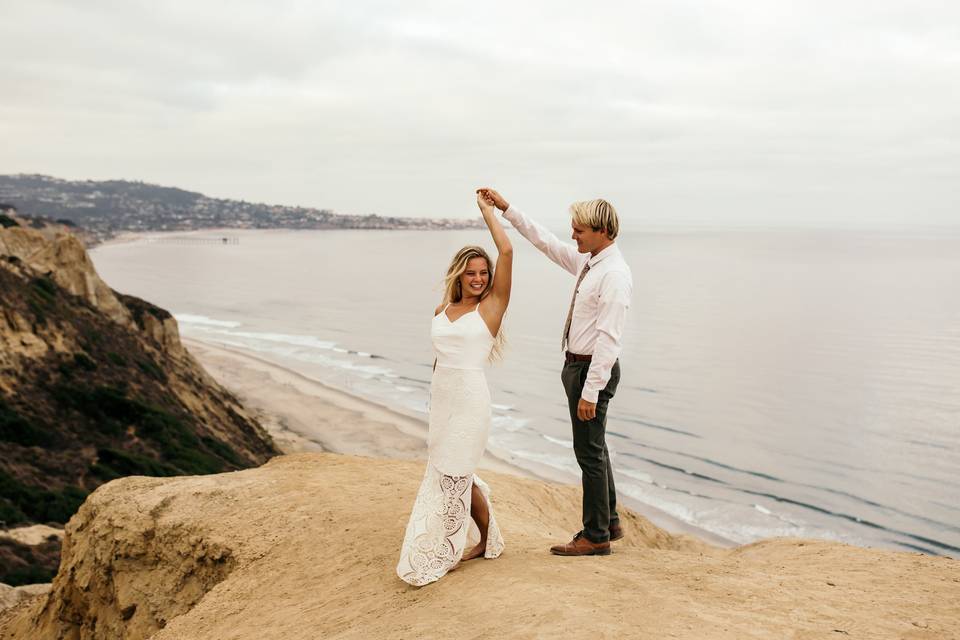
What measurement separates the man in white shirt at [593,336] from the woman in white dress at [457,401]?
0.58m

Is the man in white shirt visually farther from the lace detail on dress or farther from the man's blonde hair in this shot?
the lace detail on dress

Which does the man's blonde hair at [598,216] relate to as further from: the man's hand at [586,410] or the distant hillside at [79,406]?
the distant hillside at [79,406]

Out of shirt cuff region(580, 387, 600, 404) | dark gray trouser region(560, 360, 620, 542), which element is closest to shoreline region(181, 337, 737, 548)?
dark gray trouser region(560, 360, 620, 542)

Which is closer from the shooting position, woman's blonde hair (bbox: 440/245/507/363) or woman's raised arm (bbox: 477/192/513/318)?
woman's raised arm (bbox: 477/192/513/318)

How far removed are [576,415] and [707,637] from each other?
5.96ft

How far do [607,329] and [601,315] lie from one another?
0.39 feet

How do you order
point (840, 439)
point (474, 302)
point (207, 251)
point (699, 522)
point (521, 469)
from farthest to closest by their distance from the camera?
point (207, 251)
point (840, 439)
point (521, 469)
point (699, 522)
point (474, 302)

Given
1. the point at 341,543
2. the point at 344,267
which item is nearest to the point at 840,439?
the point at 341,543

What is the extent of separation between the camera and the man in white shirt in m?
5.40

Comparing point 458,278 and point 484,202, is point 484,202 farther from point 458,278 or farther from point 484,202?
point 458,278

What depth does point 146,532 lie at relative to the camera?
8.17 meters

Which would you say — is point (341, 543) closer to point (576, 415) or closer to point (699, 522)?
point (576, 415)

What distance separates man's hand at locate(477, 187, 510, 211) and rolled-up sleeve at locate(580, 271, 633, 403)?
1.08m

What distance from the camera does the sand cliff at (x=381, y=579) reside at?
491cm
